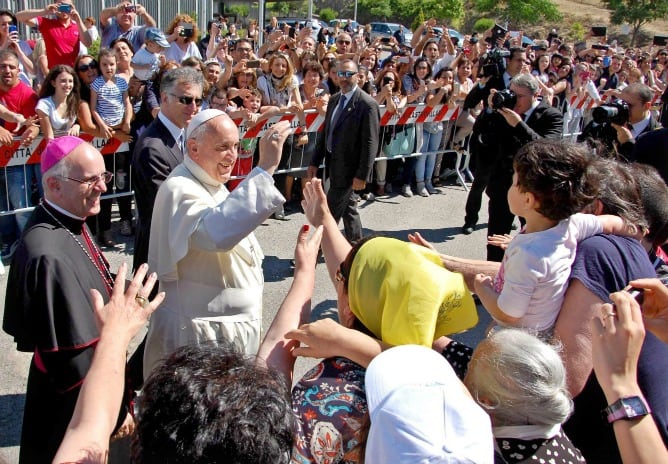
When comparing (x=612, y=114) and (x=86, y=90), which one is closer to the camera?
(x=612, y=114)

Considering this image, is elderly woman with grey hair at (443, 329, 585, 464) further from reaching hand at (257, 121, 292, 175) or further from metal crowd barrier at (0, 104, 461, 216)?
metal crowd barrier at (0, 104, 461, 216)

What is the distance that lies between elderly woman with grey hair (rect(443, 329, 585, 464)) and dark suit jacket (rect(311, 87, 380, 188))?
395 centimetres

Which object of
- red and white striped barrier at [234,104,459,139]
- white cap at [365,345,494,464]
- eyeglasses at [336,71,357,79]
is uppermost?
eyeglasses at [336,71,357,79]

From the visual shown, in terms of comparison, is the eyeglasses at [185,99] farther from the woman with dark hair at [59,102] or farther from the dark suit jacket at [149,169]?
the woman with dark hair at [59,102]

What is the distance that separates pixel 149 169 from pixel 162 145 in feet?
0.52

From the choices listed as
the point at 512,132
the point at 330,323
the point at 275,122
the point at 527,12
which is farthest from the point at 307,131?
the point at 527,12

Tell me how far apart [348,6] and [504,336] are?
59.6 m

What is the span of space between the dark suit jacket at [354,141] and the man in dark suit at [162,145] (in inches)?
85.8

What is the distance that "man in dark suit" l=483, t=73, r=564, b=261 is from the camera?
5.15m

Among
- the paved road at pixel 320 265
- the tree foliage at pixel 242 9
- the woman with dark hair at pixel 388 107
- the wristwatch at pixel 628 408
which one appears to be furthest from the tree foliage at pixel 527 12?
the wristwatch at pixel 628 408

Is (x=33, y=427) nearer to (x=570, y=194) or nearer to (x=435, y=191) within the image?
(x=570, y=194)

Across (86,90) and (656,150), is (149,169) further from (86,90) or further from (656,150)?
(656,150)

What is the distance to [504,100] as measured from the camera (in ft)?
16.8

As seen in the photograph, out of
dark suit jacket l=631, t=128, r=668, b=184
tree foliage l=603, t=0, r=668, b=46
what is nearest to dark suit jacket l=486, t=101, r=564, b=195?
dark suit jacket l=631, t=128, r=668, b=184
